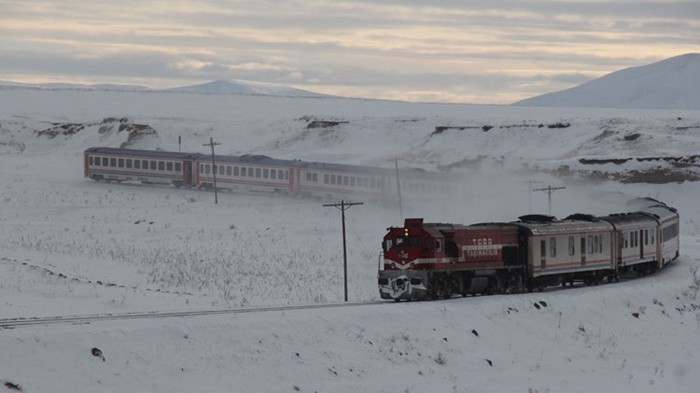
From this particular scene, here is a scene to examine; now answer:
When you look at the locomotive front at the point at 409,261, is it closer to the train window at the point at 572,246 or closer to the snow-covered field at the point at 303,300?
the snow-covered field at the point at 303,300

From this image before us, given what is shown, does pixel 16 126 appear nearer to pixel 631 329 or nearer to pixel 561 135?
pixel 561 135

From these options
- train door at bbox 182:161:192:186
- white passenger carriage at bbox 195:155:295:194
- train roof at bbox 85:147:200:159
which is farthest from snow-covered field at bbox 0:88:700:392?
train roof at bbox 85:147:200:159

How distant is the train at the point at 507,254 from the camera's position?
32.8m

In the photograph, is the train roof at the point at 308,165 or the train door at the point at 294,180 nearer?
the train roof at the point at 308,165

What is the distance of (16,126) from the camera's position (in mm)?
153625

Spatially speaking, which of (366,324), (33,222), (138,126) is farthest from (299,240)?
(138,126)

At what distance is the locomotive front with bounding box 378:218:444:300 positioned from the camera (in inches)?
1281

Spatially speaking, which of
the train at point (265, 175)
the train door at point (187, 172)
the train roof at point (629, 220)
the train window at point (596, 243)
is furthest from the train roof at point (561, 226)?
the train door at point (187, 172)

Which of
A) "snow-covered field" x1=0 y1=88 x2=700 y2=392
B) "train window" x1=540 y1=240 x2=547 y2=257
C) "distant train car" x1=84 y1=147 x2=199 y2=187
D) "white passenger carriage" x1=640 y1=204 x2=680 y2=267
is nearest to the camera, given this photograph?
"snow-covered field" x1=0 y1=88 x2=700 y2=392

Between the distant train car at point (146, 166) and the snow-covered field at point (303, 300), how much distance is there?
214 centimetres

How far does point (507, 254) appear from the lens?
36.3 metres

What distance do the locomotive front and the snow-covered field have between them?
164 centimetres

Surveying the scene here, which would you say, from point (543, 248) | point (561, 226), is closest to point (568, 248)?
point (561, 226)

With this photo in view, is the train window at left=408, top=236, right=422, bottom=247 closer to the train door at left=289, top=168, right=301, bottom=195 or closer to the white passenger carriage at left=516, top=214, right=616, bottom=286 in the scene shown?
the white passenger carriage at left=516, top=214, right=616, bottom=286
